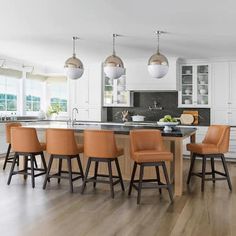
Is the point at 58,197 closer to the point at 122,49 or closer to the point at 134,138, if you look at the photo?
the point at 134,138

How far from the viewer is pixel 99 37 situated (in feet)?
18.2

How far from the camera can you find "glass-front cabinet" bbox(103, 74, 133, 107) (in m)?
8.41

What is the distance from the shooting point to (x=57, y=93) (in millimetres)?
9805

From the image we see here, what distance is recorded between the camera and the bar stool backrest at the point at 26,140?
4.86 meters

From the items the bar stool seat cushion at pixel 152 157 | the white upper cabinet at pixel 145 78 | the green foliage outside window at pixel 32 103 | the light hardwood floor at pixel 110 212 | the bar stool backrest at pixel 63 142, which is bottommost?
the light hardwood floor at pixel 110 212

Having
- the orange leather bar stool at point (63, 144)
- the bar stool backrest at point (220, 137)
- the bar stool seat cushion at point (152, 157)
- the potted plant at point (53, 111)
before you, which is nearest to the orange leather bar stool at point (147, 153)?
the bar stool seat cushion at point (152, 157)

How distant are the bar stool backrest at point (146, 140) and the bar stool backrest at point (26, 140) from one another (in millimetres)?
1460

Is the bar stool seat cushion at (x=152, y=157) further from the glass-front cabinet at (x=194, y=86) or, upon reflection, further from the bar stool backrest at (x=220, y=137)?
the glass-front cabinet at (x=194, y=86)

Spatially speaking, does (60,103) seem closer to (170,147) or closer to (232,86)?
(232,86)

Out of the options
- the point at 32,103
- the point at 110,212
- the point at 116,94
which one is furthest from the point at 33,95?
the point at 110,212

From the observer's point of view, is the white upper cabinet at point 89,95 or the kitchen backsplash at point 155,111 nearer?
the kitchen backsplash at point 155,111

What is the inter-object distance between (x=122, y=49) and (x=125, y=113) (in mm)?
2400

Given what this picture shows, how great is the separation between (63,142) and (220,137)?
7.53 ft

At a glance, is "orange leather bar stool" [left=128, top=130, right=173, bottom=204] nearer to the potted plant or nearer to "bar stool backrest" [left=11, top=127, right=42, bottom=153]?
"bar stool backrest" [left=11, top=127, right=42, bottom=153]
